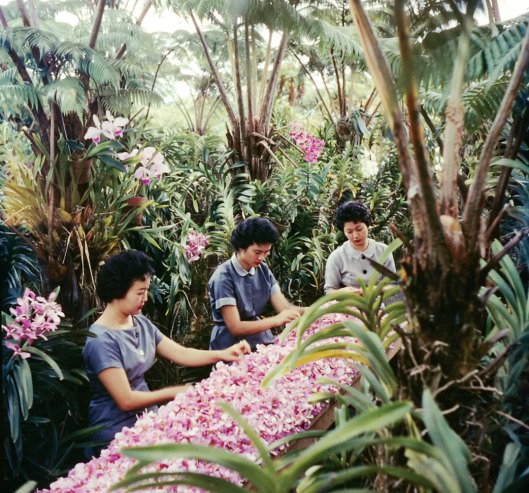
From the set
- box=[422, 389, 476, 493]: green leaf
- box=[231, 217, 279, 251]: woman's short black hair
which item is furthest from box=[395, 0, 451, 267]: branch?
box=[231, 217, 279, 251]: woman's short black hair

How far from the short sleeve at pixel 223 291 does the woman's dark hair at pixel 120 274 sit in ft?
1.98

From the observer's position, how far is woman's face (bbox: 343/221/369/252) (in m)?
2.91

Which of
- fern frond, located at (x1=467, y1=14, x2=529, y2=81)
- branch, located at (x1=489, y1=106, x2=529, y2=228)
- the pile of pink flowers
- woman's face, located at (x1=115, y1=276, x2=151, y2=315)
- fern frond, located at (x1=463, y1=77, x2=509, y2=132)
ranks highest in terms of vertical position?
fern frond, located at (x1=467, y1=14, x2=529, y2=81)

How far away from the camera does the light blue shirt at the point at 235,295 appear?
252 cm

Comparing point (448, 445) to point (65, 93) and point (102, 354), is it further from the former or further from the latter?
point (65, 93)

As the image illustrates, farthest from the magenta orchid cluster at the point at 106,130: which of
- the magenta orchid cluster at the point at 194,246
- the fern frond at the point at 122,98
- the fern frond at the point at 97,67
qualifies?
the fern frond at the point at 122,98

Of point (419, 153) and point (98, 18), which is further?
point (98, 18)

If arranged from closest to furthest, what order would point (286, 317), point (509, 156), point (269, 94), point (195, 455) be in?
1. point (195, 455)
2. point (509, 156)
3. point (286, 317)
4. point (269, 94)

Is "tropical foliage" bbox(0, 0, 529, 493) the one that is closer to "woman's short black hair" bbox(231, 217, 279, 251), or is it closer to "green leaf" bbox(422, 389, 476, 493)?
"green leaf" bbox(422, 389, 476, 493)

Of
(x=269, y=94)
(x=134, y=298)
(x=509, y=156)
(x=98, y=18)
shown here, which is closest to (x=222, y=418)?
(x=134, y=298)

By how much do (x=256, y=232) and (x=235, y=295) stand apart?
0.38 metres

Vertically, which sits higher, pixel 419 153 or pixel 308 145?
pixel 308 145

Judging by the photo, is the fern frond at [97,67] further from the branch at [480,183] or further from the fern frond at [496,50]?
the branch at [480,183]

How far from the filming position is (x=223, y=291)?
250cm
